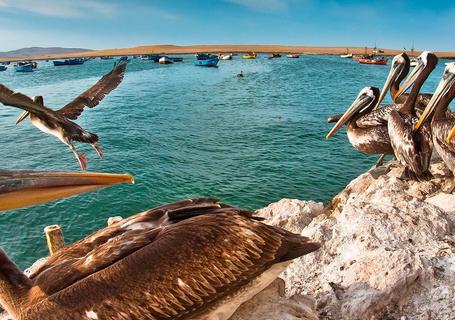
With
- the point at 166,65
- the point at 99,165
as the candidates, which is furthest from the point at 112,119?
the point at 166,65

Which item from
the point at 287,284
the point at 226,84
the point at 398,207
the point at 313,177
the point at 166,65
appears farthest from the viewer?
the point at 166,65

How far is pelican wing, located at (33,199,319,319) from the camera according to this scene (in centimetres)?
230

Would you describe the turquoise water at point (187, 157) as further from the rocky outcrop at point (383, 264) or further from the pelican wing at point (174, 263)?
the pelican wing at point (174, 263)

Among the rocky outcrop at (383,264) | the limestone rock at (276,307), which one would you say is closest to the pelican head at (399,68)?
the rocky outcrop at (383,264)

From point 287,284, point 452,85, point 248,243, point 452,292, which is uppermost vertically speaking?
point 452,85

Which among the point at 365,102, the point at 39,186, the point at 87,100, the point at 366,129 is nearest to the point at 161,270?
the point at 39,186

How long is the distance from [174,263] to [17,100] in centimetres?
527

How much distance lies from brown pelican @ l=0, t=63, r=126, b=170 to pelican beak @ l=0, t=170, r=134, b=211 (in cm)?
469

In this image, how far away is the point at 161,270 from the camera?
94.7 inches

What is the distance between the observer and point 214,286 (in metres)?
2.54

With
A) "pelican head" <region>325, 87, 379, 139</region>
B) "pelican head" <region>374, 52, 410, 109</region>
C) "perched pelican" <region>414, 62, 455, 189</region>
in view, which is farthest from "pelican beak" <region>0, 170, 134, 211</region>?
"pelican head" <region>374, 52, 410, 109</region>

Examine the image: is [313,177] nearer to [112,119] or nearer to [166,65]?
[112,119]

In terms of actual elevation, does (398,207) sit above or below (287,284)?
above

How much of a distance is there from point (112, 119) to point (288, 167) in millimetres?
12261
